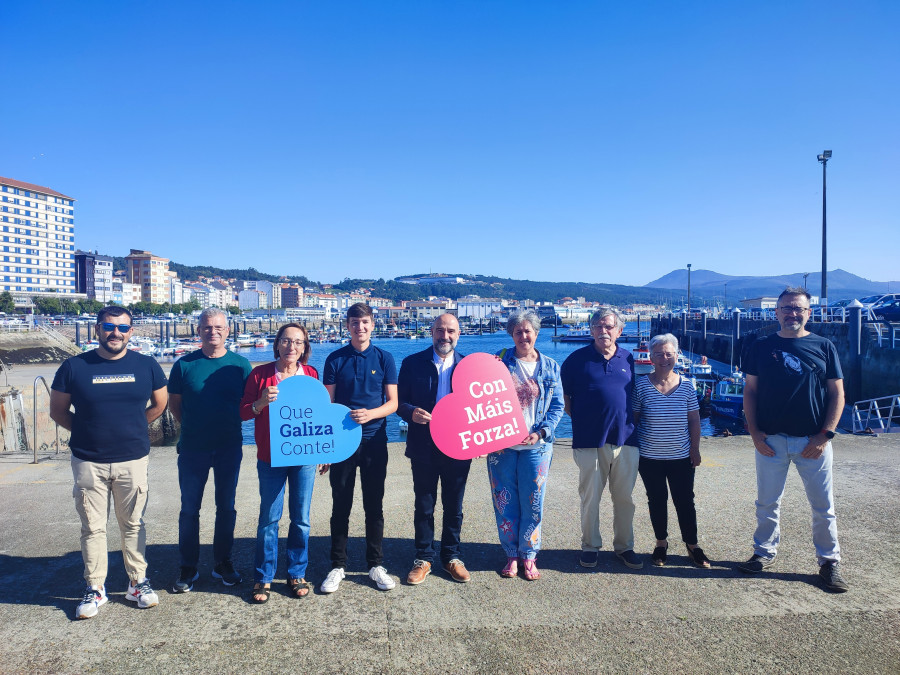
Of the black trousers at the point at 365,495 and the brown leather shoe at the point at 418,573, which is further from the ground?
the black trousers at the point at 365,495

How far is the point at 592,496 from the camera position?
407 cm

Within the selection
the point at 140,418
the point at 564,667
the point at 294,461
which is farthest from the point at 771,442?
the point at 140,418

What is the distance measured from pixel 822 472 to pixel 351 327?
3472 millimetres

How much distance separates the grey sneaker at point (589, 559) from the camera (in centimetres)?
396

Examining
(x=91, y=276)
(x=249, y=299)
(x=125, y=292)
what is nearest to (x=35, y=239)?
(x=91, y=276)

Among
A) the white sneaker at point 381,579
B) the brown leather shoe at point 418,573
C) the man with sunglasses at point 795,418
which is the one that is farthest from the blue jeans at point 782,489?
the white sneaker at point 381,579

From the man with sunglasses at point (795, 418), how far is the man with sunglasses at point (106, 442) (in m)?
4.15

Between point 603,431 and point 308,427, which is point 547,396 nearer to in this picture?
point 603,431

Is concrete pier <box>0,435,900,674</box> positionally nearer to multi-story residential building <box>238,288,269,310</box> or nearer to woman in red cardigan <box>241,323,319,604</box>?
woman in red cardigan <box>241,323,319,604</box>

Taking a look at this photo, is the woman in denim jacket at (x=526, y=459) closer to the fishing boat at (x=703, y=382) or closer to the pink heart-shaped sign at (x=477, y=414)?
the pink heart-shaped sign at (x=477, y=414)

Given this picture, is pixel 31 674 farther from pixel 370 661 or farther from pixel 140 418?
pixel 370 661

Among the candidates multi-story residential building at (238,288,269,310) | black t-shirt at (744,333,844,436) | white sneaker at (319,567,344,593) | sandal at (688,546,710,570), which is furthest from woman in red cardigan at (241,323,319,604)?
multi-story residential building at (238,288,269,310)

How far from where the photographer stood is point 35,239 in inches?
3954

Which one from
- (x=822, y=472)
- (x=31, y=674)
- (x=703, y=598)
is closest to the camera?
(x=31, y=674)
